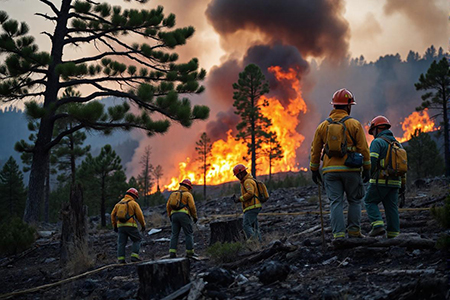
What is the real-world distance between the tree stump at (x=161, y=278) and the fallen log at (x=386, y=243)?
2210 mm

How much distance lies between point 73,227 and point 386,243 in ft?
23.4

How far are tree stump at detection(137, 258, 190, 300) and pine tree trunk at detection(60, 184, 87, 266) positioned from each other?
4486mm

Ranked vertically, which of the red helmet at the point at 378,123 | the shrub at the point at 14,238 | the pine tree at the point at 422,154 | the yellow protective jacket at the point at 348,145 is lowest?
the shrub at the point at 14,238

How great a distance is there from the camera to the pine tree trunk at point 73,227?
841 cm

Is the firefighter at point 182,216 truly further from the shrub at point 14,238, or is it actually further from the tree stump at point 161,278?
the shrub at point 14,238

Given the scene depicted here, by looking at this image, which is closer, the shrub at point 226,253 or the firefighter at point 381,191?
the firefighter at point 381,191

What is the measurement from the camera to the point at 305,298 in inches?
139

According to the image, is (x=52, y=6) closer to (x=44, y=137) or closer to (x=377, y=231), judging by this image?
(x=44, y=137)

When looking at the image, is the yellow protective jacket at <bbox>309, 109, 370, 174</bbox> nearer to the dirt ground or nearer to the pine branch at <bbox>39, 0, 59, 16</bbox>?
the dirt ground

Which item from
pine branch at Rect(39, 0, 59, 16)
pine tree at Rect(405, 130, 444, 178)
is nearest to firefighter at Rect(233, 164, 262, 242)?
pine branch at Rect(39, 0, 59, 16)

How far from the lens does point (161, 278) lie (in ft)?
14.1

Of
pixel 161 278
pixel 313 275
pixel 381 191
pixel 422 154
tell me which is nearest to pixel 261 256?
pixel 313 275

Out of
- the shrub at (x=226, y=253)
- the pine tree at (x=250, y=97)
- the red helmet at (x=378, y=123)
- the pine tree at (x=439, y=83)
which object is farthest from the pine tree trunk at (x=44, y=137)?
the pine tree at (x=439, y=83)

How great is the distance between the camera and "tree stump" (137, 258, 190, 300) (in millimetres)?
4281
